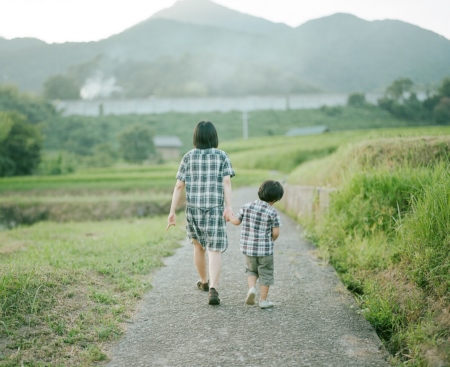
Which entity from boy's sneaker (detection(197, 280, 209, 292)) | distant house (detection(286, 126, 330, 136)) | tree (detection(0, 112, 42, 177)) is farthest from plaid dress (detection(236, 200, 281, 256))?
distant house (detection(286, 126, 330, 136))

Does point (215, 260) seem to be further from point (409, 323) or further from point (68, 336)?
point (409, 323)

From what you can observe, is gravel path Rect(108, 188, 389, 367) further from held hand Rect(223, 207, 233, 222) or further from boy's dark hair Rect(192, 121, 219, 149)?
boy's dark hair Rect(192, 121, 219, 149)

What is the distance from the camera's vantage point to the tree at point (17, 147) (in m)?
31.0

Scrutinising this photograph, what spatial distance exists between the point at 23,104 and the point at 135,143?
20.0m

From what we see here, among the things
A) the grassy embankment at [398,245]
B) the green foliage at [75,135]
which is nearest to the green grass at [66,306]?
the grassy embankment at [398,245]

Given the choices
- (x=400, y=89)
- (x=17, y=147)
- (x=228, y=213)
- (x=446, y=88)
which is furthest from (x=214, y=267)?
(x=400, y=89)

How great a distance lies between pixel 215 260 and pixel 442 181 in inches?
95.7

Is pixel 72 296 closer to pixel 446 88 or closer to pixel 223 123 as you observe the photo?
pixel 446 88

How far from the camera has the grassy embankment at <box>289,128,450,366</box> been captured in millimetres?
3316

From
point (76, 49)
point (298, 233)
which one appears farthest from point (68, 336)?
point (76, 49)

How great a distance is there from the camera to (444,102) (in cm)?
4106

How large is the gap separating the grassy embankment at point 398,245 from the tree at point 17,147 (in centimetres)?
2848

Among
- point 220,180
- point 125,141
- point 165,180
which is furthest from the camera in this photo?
point 125,141

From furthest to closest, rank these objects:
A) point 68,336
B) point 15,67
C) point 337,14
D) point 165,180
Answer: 1. point 337,14
2. point 15,67
3. point 165,180
4. point 68,336
